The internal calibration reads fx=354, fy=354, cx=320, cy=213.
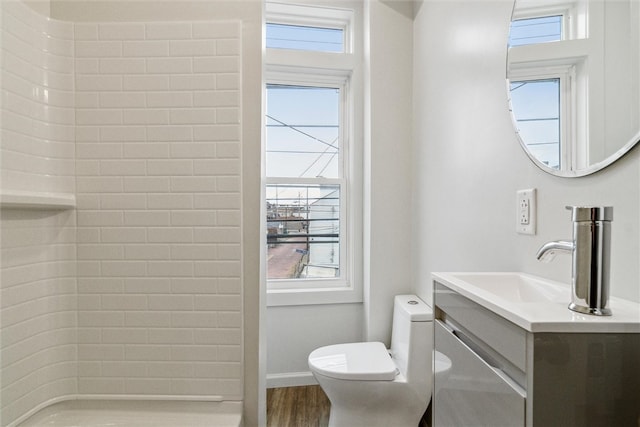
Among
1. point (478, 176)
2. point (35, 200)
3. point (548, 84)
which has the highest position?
point (548, 84)

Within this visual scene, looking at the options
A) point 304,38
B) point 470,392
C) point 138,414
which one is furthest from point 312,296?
point 304,38

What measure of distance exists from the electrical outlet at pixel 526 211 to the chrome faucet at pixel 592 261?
0.42m

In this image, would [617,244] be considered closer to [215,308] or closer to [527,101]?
[527,101]

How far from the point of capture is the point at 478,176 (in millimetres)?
1399

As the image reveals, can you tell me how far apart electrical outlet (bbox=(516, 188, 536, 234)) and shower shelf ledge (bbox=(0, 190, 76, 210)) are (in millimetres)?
1548

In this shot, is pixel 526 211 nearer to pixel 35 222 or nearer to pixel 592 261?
pixel 592 261

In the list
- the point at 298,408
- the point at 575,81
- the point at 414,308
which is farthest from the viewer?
the point at 298,408

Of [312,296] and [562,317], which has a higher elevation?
[562,317]

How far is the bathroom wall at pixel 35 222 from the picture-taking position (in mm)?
1146

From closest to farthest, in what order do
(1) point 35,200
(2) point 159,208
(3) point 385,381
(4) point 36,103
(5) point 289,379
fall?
(1) point 35,200 < (4) point 36,103 < (2) point 159,208 < (3) point 385,381 < (5) point 289,379

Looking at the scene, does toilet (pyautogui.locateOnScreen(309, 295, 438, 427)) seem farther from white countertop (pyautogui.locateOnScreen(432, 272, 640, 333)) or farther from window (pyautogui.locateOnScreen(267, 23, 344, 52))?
window (pyautogui.locateOnScreen(267, 23, 344, 52))

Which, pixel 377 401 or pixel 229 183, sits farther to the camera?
pixel 377 401

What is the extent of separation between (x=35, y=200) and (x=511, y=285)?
4.95ft

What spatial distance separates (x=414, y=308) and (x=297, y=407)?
3.39 ft
